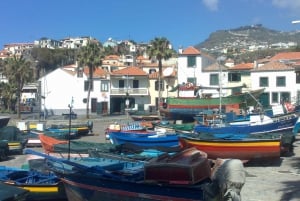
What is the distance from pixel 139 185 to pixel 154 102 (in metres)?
56.4

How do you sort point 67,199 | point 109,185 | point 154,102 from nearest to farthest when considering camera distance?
1. point 109,185
2. point 67,199
3. point 154,102

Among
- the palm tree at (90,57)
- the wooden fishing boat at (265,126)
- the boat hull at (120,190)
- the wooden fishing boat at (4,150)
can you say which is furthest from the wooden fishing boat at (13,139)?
the palm tree at (90,57)

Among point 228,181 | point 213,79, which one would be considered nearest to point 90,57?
point 213,79

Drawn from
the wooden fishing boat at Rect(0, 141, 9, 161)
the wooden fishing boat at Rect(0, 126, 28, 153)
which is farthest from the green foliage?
the wooden fishing boat at Rect(0, 141, 9, 161)

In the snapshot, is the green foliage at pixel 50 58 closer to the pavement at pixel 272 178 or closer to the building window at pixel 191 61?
the building window at pixel 191 61

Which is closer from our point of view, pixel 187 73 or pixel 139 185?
pixel 139 185

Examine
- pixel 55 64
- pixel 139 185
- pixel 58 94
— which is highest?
pixel 55 64

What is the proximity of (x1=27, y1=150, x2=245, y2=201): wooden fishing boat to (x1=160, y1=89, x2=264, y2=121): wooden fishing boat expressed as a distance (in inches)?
1295

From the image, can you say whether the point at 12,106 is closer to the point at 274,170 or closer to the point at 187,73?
the point at 187,73

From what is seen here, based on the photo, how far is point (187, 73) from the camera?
63.4 m

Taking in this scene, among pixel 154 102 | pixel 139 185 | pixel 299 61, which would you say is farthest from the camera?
pixel 154 102

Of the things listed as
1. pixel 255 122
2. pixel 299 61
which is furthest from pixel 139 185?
pixel 299 61

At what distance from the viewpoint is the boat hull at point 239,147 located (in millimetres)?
20906

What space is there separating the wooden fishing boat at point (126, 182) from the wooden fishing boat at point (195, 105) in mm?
32896
